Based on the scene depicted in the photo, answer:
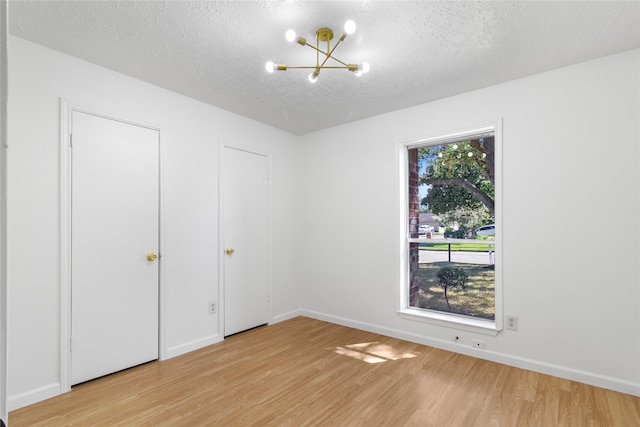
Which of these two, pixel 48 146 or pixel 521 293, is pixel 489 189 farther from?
pixel 48 146

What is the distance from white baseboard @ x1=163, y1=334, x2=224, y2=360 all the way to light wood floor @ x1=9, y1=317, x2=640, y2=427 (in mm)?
96

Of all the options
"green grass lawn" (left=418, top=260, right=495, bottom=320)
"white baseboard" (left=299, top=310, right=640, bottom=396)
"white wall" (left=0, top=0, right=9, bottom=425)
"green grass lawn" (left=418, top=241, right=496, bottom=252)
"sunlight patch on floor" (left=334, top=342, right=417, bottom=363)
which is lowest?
"sunlight patch on floor" (left=334, top=342, right=417, bottom=363)

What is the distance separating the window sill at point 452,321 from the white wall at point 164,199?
1.70m

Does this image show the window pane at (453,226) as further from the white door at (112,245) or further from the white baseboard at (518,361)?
the white door at (112,245)

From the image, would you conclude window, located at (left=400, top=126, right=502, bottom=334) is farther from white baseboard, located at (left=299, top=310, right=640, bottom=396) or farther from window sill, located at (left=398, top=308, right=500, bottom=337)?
white baseboard, located at (left=299, top=310, right=640, bottom=396)

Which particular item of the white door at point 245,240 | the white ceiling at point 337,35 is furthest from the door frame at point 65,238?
the white door at point 245,240

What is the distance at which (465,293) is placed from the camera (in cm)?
338

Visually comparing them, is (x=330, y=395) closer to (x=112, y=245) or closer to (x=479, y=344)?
(x=479, y=344)

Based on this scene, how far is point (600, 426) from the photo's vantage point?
6.72 feet

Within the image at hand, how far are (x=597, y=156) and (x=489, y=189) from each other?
33.8 inches

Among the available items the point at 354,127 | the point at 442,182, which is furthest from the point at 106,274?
the point at 442,182

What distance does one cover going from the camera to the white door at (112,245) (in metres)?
2.55

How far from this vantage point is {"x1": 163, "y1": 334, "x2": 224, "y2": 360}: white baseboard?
311cm

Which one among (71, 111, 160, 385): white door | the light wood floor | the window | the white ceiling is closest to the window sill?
the window
